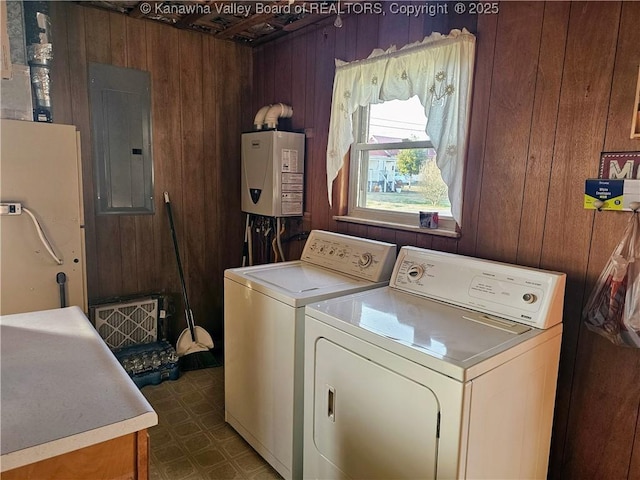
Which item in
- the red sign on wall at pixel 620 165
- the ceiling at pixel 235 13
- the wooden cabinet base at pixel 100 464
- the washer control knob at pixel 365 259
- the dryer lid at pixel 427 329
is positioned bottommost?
the wooden cabinet base at pixel 100 464

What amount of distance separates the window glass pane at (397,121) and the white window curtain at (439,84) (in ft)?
0.44

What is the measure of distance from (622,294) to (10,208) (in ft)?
9.15

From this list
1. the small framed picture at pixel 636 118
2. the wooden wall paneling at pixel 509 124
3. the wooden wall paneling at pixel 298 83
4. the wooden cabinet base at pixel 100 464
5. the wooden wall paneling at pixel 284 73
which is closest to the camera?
the wooden cabinet base at pixel 100 464

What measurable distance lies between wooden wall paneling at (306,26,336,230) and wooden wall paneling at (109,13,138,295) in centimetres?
129

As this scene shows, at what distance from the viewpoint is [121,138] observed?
296cm

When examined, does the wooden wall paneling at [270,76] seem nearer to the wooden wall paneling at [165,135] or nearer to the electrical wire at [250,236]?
the wooden wall paneling at [165,135]

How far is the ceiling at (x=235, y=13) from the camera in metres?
2.55

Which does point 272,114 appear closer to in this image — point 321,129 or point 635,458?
point 321,129

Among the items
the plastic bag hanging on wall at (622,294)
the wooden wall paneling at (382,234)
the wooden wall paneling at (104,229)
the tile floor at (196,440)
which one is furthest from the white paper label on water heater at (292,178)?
the plastic bag hanging on wall at (622,294)

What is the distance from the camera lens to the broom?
3096mm

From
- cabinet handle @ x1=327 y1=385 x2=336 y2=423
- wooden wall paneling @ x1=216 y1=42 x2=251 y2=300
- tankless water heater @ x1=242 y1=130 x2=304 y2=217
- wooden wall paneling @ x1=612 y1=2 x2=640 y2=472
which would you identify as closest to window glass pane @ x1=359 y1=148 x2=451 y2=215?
tankless water heater @ x1=242 y1=130 x2=304 y2=217

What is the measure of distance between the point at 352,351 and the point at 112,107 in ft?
7.88

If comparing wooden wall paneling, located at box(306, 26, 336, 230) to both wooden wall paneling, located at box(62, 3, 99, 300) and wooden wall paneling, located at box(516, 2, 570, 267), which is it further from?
wooden wall paneling, located at box(62, 3, 99, 300)

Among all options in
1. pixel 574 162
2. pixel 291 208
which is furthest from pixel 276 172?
pixel 574 162
